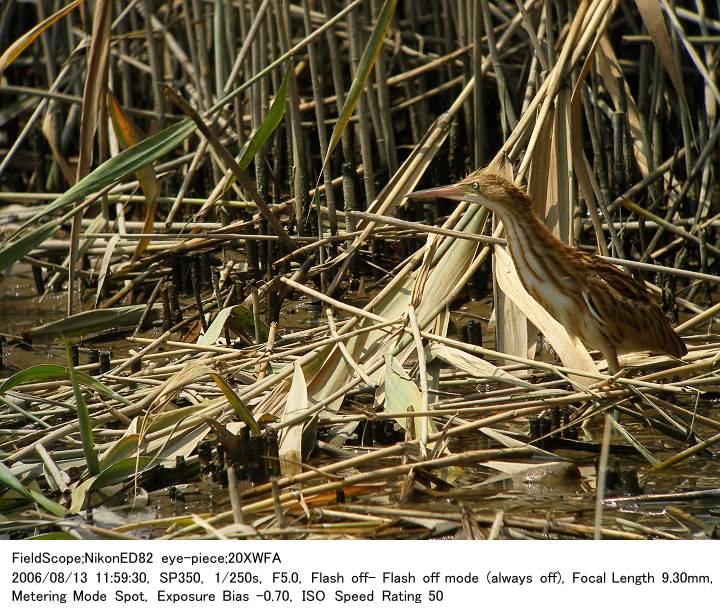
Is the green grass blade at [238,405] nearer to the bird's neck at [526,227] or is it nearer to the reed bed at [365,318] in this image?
the reed bed at [365,318]

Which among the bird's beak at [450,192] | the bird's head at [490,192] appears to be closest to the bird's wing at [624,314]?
the bird's head at [490,192]

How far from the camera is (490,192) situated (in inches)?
109

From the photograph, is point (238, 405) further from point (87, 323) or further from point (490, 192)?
point (87, 323)

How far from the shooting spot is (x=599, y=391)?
99.7 inches

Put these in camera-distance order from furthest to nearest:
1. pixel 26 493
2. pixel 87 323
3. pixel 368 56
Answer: pixel 87 323
pixel 368 56
pixel 26 493

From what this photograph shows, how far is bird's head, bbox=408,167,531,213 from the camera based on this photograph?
275 cm

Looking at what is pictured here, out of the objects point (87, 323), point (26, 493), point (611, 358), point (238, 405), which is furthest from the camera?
point (87, 323)

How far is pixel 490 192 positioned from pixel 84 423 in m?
1.18

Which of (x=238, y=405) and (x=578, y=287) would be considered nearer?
(x=238, y=405)

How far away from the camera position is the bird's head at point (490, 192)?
2.75 metres

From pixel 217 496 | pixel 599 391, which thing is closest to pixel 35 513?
pixel 217 496

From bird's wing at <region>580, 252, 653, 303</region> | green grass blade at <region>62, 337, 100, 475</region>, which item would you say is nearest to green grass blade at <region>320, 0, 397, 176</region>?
bird's wing at <region>580, 252, 653, 303</region>

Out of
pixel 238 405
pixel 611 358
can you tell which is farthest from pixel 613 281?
pixel 238 405
